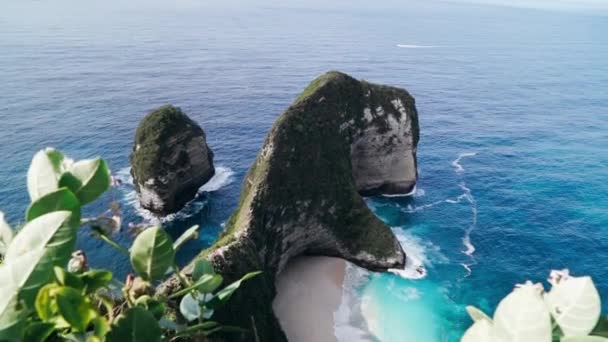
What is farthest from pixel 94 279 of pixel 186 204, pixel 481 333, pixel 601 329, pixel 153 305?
pixel 186 204

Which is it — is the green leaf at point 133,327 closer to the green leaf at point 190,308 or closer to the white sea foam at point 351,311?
the green leaf at point 190,308

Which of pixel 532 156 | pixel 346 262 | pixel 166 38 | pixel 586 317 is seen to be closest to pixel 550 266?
pixel 346 262

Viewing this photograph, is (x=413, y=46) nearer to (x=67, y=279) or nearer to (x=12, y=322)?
(x=67, y=279)

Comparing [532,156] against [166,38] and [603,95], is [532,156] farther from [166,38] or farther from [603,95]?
[166,38]

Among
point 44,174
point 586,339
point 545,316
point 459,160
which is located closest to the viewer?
point 545,316

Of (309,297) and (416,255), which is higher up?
(416,255)

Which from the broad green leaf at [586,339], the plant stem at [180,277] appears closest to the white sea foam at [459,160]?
the plant stem at [180,277]
